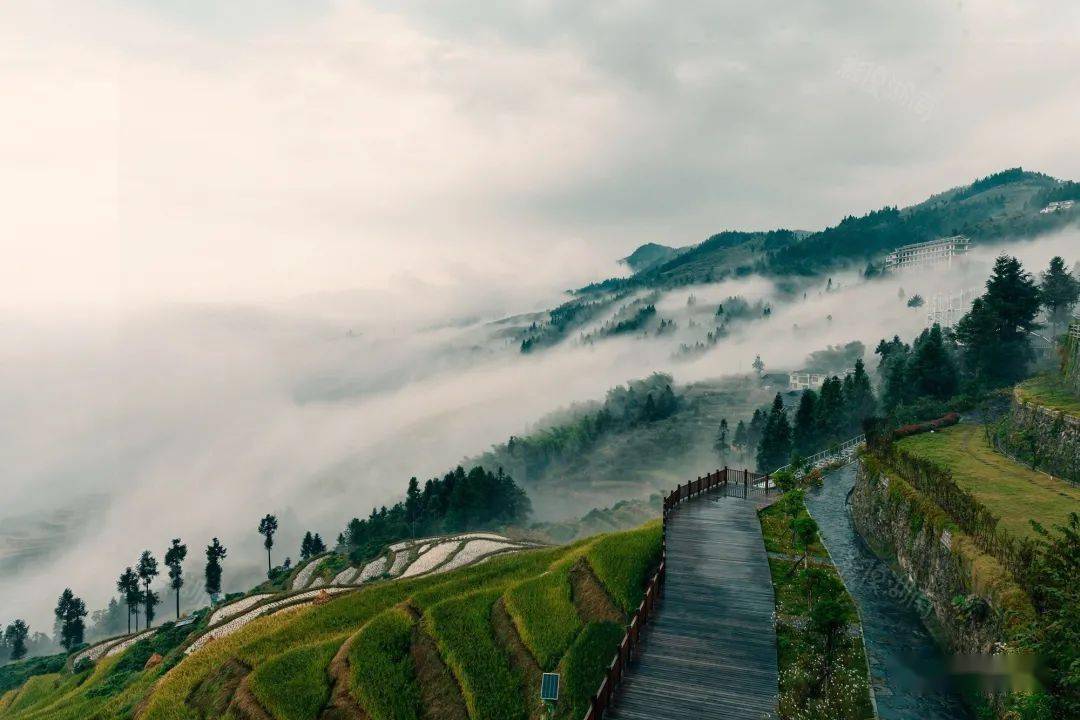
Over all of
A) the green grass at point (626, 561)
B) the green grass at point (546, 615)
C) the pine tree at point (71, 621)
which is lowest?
the pine tree at point (71, 621)

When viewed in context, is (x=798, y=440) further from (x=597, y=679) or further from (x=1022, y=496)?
(x=597, y=679)

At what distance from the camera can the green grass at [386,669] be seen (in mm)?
22562

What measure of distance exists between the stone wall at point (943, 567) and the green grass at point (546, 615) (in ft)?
51.9

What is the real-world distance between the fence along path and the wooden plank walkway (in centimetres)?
4

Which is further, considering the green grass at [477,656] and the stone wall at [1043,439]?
the stone wall at [1043,439]

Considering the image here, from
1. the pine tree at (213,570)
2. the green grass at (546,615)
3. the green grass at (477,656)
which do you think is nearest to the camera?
the green grass at (477,656)

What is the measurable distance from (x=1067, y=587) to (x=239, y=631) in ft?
115


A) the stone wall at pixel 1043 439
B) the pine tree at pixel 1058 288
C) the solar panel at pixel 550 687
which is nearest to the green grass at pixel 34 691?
the solar panel at pixel 550 687

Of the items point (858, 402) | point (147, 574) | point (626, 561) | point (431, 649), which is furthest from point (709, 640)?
point (147, 574)

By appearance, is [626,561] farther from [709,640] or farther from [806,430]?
[806,430]

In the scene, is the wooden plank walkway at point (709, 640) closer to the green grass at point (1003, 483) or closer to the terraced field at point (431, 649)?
the terraced field at point (431, 649)

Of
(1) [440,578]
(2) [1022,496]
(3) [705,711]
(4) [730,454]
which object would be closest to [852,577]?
(2) [1022,496]

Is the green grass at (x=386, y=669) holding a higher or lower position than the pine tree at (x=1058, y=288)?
lower

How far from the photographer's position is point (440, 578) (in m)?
33.4
